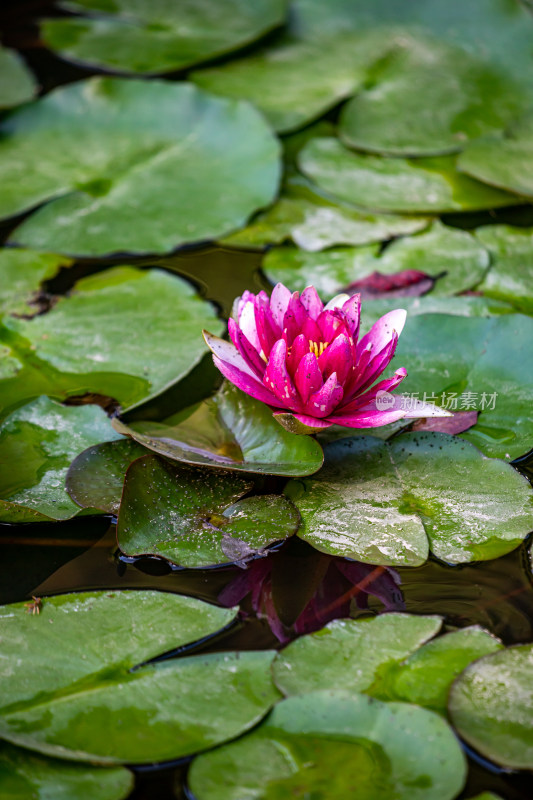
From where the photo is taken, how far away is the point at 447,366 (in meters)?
1.99

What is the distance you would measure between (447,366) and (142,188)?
148 centimetres

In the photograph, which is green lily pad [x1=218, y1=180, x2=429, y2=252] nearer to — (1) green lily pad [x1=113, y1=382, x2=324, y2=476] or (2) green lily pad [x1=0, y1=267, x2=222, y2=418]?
(2) green lily pad [x1=0, y1=267, x2=222, y2=418]

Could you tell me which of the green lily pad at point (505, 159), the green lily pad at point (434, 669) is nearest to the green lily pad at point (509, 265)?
the green lily pad at point (505, 159)

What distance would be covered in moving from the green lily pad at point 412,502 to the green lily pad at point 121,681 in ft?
1.12

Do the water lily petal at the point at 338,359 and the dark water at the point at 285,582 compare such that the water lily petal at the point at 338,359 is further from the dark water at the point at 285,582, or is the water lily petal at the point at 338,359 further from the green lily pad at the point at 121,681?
the green lily pad at the point at 121,681

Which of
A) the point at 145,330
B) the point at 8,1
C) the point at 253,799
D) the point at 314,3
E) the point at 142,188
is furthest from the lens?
the point at 8,1

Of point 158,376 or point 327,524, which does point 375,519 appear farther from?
point 158,376

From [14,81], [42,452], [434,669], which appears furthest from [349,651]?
[14,81]

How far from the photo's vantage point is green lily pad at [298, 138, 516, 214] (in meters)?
2.71

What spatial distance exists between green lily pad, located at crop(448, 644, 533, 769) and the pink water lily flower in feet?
1.82

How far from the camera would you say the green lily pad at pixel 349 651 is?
1393 millimetres

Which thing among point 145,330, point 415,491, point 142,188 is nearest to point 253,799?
point 415,491

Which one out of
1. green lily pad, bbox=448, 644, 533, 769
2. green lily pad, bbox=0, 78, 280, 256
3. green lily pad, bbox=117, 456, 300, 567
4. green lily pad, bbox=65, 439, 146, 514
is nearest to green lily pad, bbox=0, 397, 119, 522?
green lily pad, bbox=65, 439, 146, 514

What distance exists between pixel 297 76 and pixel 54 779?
306 centimetres
